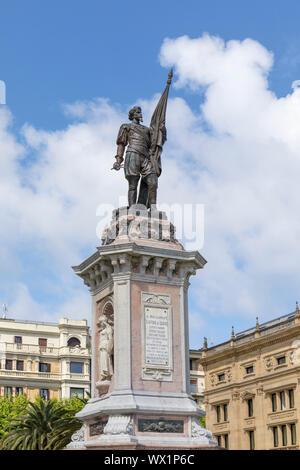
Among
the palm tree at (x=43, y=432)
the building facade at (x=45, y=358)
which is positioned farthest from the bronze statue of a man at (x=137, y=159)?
the building facade at (x=45, y=358)

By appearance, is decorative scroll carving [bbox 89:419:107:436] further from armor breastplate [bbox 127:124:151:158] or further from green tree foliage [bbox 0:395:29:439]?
green tree foliage [bbox 0:395:29:439]

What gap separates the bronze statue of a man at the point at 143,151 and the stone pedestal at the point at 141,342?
106cm

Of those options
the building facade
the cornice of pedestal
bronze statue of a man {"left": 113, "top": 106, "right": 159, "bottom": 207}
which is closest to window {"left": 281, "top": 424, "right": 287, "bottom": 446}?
the building facade

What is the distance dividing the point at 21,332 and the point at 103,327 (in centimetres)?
6185

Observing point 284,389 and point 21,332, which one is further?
point 21,332

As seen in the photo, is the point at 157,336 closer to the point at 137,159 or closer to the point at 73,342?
the point at 137,159

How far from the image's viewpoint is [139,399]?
20.7 metres

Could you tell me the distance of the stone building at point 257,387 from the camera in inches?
2574

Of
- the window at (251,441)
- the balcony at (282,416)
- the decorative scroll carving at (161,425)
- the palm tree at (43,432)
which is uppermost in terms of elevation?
the balcony at (282,416)

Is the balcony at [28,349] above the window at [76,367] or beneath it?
above

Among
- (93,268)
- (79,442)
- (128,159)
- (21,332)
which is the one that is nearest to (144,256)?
(93,268)

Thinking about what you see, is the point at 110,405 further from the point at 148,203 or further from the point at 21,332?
the point at 21,332

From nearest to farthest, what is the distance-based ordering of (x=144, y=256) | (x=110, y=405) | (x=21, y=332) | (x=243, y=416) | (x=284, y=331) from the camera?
1. (x=110, y=405)
2. (x=144, y=256)
3. (x=284, y=331)
4. (x=243, y=416)
5. (x=21, y=332)

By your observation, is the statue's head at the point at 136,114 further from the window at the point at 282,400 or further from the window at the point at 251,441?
the window at the point at 251,441
